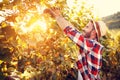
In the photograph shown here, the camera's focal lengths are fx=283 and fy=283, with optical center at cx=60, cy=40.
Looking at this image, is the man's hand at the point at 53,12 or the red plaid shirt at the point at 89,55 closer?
the red plaid shirt at the point at 89,55

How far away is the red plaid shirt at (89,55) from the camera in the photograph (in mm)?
3432

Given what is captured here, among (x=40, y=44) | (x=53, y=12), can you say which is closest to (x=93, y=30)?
(x=53, y=12)

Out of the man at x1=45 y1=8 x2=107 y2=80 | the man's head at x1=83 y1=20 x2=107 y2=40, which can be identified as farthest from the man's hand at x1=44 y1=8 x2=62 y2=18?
the man's head at x1=83 y1=20 x2=107 y2=40

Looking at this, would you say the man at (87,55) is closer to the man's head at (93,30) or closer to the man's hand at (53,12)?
the man's head at (93,30)

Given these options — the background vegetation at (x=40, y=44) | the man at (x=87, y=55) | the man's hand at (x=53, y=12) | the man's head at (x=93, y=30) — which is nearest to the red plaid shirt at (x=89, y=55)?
the man at (x=87, y=55)

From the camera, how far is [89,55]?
3.44 meters

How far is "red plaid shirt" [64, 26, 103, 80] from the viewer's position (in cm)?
343

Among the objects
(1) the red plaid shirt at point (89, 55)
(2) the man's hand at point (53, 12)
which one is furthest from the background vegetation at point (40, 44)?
(1) the red plaid shirt at point (89, 55)

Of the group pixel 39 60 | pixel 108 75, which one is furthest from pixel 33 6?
pixel 108 75

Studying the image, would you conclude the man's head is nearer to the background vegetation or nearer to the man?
the man

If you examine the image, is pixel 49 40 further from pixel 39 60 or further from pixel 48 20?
pixel 48 20

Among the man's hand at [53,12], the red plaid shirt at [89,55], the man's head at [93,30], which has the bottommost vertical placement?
the red plaid shirt at [89,55]

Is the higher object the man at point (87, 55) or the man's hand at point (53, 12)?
the man's hand at point (53, 12)

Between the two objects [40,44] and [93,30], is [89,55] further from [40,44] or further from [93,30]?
[40,44]
